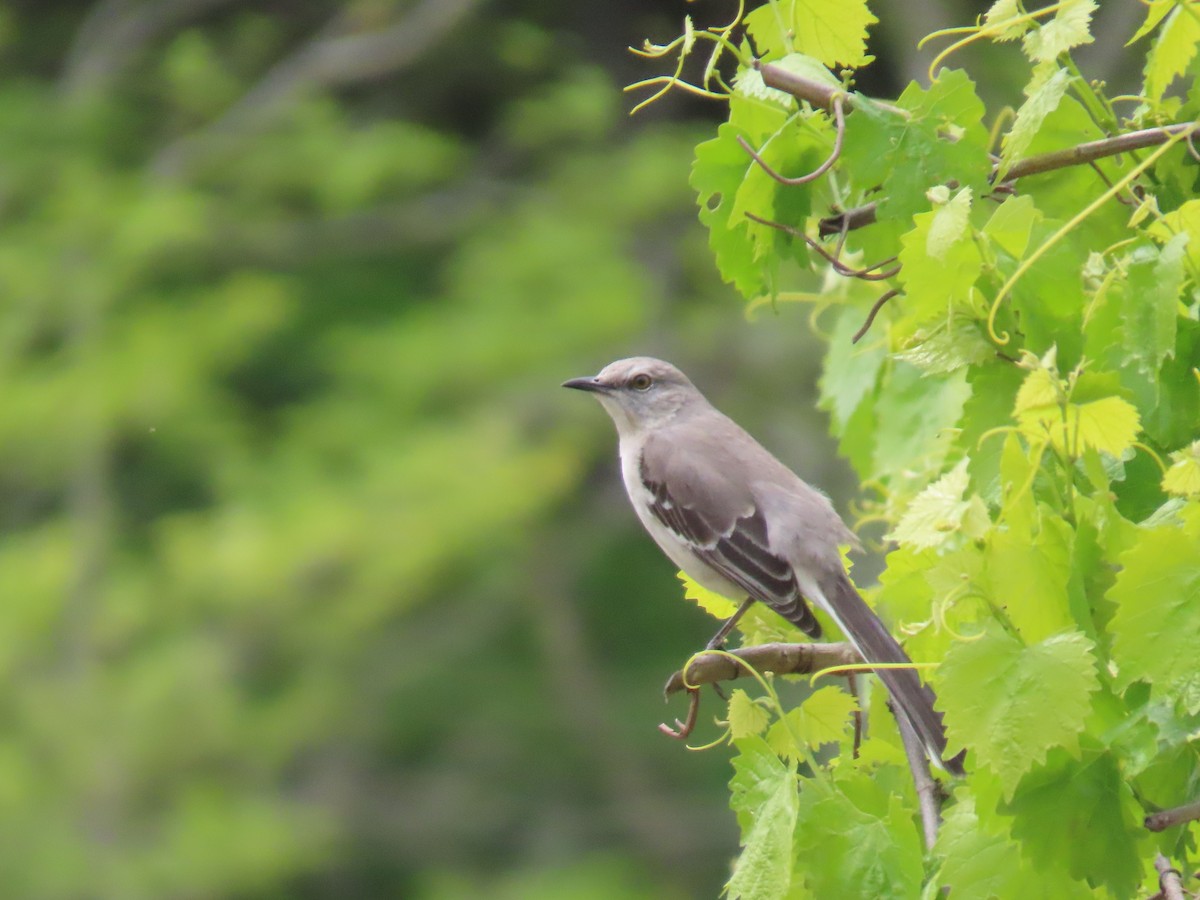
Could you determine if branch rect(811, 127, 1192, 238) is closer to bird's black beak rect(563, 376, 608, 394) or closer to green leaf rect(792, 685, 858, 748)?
green leaf rect(792, 685, 858, 748)

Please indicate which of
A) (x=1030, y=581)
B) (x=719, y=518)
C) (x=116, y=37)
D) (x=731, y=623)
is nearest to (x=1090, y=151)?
(x=1030, y=581)

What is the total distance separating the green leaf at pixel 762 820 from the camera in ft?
5.94

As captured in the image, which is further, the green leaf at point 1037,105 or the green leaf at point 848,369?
the green leaf at point 848,369

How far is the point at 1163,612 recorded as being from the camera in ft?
5.11

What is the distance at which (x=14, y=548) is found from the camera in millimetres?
12727

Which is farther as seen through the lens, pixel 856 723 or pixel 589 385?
pixel 589 385

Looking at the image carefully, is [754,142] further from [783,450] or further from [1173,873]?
[783,450]

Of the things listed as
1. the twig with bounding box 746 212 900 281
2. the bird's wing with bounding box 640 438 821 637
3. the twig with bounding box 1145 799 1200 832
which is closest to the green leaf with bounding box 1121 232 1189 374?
the twig with bounding box 746 212 900 281

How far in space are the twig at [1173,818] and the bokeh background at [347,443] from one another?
31.7ft

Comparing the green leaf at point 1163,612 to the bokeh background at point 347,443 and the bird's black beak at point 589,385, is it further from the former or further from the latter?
the bokeh background at point 347,443

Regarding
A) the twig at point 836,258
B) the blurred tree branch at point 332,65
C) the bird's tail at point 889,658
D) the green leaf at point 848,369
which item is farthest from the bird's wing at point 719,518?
the blurred tree branch at point 332,65

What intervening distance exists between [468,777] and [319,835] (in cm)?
243

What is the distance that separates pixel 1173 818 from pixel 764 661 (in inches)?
28.0

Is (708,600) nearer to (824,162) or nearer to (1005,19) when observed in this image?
(824,162)
